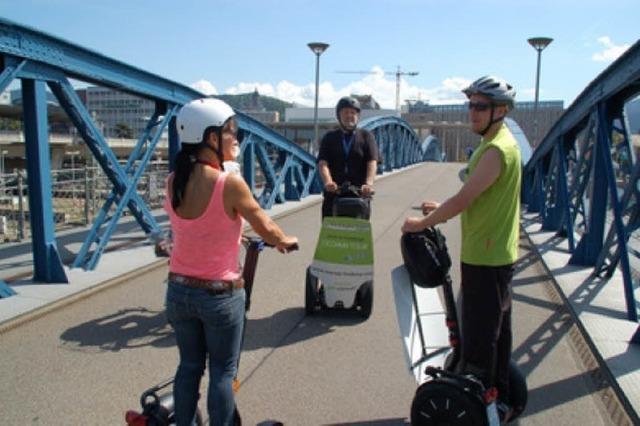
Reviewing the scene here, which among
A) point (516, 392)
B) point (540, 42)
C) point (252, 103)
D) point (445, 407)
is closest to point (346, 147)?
point (516, 392)

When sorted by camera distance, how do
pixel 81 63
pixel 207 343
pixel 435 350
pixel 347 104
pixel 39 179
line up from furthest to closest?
pixel 81 63 < pixel 39 179 < pixel 347 104 < pixel 435 350 < pixel 207 343

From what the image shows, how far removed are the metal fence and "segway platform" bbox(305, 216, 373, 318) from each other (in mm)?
6267

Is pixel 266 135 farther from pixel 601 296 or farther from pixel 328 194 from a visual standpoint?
pixel 601 296

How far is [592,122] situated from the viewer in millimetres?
6516

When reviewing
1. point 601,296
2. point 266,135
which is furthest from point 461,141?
point 601,296

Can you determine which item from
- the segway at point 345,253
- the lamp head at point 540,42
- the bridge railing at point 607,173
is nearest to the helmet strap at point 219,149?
the segway at point 345,253

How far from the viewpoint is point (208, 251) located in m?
2.62

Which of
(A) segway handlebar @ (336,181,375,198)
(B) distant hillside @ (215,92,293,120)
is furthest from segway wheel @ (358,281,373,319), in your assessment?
(B) distant hillside @ (215,92,293,120)

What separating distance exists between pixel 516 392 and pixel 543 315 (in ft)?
8.30

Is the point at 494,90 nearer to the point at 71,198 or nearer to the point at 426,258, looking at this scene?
the point at 426,258

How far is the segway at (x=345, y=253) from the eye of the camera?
4969 millimetres

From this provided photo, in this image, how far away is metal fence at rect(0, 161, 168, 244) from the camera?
10.4 metres

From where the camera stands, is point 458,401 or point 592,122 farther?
point 592,122

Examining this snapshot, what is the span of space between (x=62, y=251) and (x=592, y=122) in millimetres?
6837
